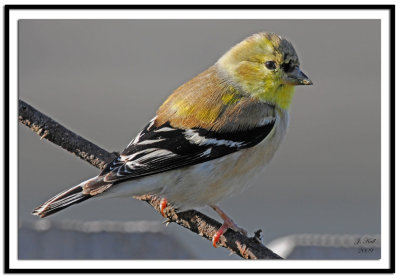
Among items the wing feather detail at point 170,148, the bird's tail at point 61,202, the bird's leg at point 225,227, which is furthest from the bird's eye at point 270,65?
the bird's tail at point 61,202

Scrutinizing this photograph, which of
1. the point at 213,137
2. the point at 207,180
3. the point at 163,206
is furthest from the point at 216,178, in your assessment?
the point at 163,206

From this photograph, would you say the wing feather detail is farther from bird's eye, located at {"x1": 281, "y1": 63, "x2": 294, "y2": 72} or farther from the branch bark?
bird's eye, located at {"x1": 281, "y1": 63, "x2": 294, "y2": 72}

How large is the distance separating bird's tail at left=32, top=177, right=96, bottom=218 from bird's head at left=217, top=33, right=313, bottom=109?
1232 mm

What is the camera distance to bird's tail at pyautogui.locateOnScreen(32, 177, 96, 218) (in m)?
3.94

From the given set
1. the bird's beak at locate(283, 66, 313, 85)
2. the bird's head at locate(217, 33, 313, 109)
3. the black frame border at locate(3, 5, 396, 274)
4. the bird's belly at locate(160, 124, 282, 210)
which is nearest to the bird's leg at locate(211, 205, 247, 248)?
the bird's belly at locate(160, 124, 282, 210)

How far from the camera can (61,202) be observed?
3.95 metres

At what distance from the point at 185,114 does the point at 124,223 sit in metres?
0.79

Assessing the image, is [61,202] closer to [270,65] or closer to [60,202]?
[60,202]

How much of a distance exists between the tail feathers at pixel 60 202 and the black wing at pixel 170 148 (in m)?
0.16

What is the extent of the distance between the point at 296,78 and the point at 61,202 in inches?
62.1

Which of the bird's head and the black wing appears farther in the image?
the bird's head

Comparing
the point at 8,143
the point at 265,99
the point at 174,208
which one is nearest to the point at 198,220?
the point at 174,208

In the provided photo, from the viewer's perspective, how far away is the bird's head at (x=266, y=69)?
448 cm
